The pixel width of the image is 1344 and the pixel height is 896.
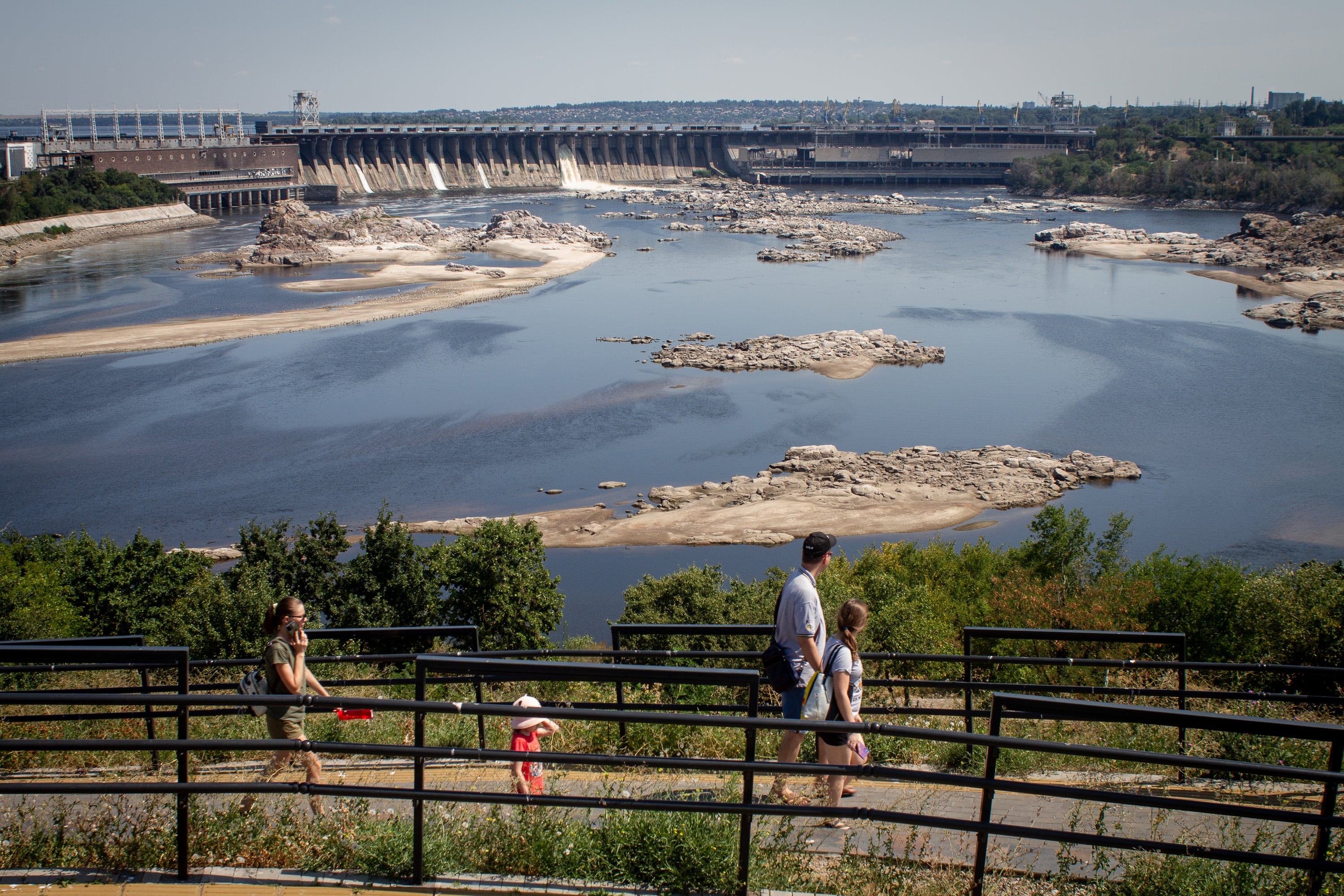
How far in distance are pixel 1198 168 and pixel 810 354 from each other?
307 ft

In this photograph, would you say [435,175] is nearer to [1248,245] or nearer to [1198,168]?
[1198,168]

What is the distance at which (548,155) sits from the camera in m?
149

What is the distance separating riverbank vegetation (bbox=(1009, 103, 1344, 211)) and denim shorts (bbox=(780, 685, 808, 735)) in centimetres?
11183

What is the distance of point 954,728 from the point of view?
8.81 m

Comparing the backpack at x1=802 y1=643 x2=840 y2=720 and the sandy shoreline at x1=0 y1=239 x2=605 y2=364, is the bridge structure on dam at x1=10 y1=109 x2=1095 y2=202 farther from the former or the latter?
the backpack at x1=802 y1=643 x2=840 y2=720

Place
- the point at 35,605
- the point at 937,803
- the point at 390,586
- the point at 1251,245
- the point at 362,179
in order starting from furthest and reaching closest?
1. the point at 362,179
2. the point at 1251,245
3. the point at 390,586
4. the point at 35,605
5. the point at 937,803

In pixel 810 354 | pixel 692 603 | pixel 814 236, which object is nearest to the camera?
pixel 692 603

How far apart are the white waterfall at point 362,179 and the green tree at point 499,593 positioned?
4842 inches

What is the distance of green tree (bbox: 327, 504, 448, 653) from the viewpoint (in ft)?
60.4

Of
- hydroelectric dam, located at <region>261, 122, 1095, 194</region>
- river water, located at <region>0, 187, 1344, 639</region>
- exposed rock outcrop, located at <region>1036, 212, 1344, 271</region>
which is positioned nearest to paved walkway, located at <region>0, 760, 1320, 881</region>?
river water, located at <region>0, 187, 1344, 639</region>

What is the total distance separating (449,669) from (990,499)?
28998mm

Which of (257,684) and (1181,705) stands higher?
(257,684)

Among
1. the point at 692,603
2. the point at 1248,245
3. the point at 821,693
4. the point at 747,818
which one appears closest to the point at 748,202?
the point at 1248,245

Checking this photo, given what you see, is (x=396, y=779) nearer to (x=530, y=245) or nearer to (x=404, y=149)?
(x=530, y=245)
